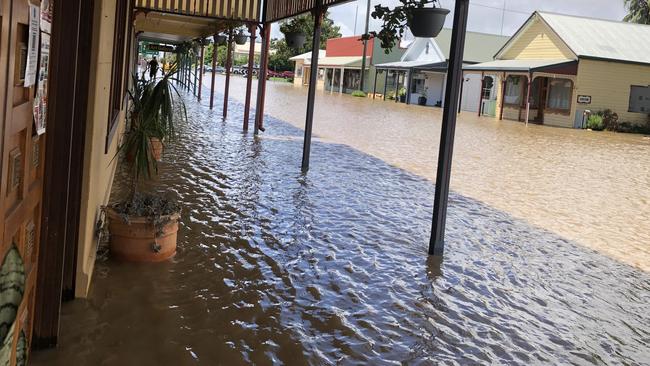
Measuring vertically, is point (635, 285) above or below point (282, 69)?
below

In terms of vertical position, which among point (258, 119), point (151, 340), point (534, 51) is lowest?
point (151, 340)

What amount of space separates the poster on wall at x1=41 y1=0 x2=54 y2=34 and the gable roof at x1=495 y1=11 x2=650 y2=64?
90.6 ft

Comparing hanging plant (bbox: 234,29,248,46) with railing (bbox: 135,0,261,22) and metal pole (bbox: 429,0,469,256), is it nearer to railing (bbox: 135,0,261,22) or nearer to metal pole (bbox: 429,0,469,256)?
railing (bbox: 135,0,261,22)

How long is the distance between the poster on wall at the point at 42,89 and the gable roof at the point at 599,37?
90.7ft

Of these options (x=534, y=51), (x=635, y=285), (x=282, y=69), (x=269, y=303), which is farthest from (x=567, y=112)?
(x=282, y=69)

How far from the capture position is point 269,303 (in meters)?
4.14

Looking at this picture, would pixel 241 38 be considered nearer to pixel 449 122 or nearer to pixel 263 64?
pixel 263 64

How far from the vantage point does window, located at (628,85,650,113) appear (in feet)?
93.7

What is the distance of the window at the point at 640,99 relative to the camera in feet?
93.7

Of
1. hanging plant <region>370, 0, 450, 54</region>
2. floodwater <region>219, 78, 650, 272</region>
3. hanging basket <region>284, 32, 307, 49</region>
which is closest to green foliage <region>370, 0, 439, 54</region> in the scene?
hanging plant <region>370, 0, 450, 54</region>

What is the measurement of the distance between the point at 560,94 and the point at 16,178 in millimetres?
29564

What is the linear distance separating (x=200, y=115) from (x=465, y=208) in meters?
11.1

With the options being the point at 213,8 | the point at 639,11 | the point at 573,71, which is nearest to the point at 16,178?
the point at 213,8

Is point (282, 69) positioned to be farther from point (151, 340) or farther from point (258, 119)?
point (151, 340)
